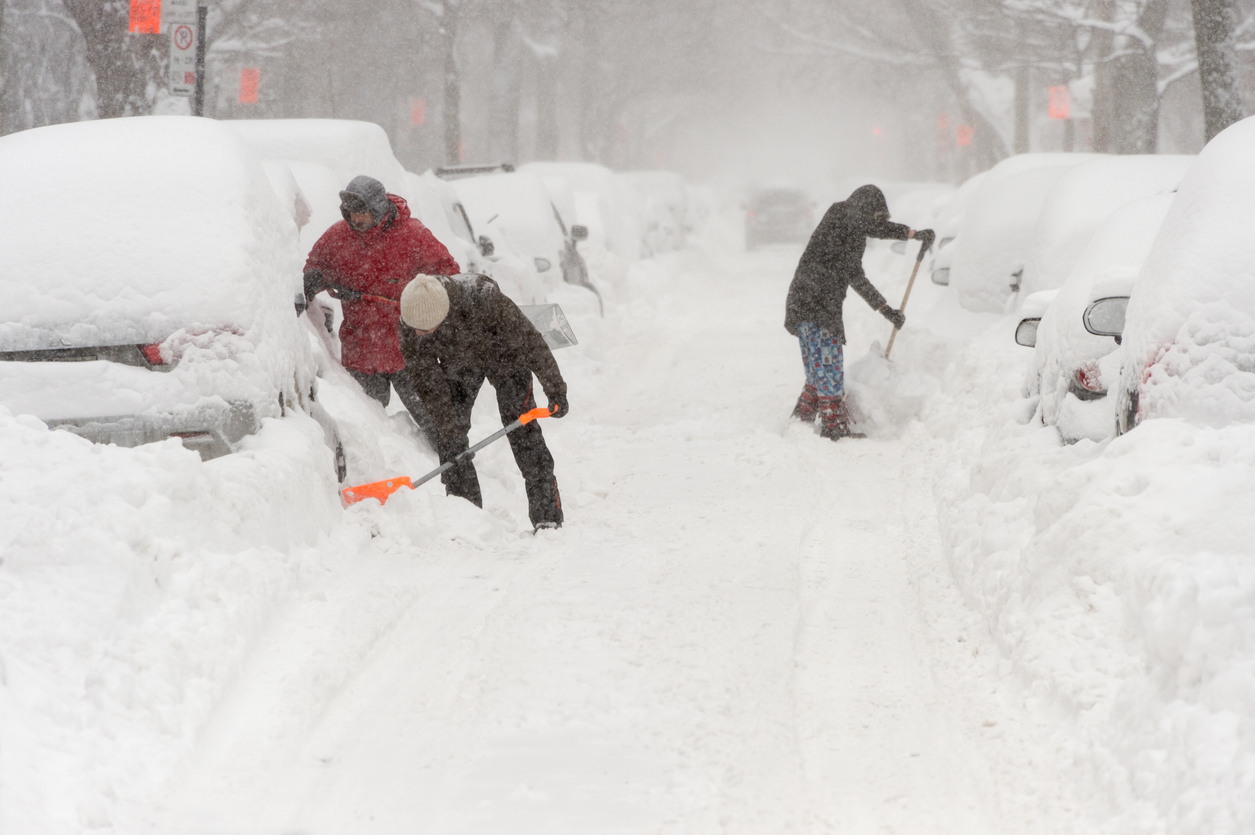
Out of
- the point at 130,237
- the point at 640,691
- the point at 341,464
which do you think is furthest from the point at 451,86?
the point at 640,691

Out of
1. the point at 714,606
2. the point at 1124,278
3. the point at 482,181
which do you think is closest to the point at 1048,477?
the point at 1124,278

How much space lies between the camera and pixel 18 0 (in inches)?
829

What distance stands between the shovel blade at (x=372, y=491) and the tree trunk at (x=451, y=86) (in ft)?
59.7

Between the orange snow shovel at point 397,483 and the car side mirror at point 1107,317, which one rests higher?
the car side mirror at point 1107,317

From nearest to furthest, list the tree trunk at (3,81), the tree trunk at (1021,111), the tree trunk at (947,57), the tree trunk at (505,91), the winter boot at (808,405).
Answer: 1. the winter boot at (808,405)
2. the tree trunk at (3,81)
3. the tree trunk at (947,57)
4. the tree trunk at (1021,111)
5. the tree trunk at (505,91)

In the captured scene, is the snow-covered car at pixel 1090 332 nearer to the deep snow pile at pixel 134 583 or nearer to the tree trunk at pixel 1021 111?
the deep snow pile at pixel 134 583

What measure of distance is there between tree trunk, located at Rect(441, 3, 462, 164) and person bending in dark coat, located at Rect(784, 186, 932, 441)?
16093 mm

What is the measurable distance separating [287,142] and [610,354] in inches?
155

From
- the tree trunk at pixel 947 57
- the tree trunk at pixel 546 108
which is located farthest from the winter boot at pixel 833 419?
the tree trunk at pixel 546 108

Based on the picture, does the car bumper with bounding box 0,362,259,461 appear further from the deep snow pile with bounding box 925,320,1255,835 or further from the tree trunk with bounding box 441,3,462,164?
the tree trunk with bounding box 441,3,462,164

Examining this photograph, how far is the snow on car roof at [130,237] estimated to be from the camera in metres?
4.68

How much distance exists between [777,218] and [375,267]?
21284mm

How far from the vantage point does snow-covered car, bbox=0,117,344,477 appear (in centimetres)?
462

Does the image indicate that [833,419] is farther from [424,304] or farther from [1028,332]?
[424,304]
